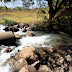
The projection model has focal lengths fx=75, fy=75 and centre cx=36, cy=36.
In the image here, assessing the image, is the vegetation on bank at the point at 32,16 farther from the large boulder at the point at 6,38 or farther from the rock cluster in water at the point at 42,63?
the rock cluster in water at the point at 42,63

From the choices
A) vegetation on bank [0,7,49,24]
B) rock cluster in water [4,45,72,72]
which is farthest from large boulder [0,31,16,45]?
vegetation on bank [0,7,49,24]

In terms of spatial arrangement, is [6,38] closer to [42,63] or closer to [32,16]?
[42,63]

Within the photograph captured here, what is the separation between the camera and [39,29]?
10289mm

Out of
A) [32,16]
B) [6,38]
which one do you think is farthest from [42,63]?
[32,16]

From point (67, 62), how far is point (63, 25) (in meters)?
6.91

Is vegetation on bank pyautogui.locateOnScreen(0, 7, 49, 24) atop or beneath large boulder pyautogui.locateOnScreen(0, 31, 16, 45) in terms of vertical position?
atop

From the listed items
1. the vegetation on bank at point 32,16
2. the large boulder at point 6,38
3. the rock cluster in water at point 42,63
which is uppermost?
the vegetation on bank at point 32,16

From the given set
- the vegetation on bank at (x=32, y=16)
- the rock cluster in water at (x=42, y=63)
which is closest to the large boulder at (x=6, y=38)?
the rock cluster in water at (x=42, y=63)

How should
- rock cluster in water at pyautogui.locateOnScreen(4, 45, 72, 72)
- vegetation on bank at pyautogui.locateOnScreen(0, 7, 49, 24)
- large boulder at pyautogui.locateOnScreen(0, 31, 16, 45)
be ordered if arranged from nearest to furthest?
1. rock cluster in water at pyautogui.locateOnScreen(4, 45, 72, 72)
2. large boulder at pyautogui.locateOnScreen(0, 31, 16, 45)
3. vegetation on bank at pyautogui.locateOnScreen(0, 7, 49, 24)

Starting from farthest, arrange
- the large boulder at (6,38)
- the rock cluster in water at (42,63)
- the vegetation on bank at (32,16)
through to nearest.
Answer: the vegetation on bank at (32,16) → the large boulder at (6,38) → the rock cluster in water at (42,63)

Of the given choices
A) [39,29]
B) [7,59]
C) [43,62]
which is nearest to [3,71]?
[7,59]

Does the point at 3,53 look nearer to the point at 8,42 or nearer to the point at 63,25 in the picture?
the point at 8,42

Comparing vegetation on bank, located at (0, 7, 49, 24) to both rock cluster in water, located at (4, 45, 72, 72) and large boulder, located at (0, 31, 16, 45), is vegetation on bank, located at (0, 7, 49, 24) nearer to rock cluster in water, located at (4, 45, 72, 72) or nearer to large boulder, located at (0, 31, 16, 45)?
large boulder, located at (0, 31, 16, 45)

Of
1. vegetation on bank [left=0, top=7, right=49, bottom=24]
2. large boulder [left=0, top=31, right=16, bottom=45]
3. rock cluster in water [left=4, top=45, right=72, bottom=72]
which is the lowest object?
rock cluster in water [left=4, top=45, right=72, bottom=72]
